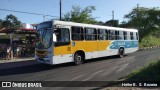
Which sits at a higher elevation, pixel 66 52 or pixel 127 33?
pixel 127 33

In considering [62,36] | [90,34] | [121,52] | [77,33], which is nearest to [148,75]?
[62,36]

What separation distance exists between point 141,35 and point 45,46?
111ft

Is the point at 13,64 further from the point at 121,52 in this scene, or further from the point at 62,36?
the point at 121,52

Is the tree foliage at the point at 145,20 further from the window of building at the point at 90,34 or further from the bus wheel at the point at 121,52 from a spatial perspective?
the window of building at the point at 90,34

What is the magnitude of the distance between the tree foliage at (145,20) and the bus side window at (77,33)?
31314 millimetres

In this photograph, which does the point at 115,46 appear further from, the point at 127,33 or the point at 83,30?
the point at 83,30

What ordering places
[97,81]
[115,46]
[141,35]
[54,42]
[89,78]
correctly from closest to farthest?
[97,81] < [89,78] < [54,42] < [115,46] < [141,35]

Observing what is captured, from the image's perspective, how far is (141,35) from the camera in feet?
150

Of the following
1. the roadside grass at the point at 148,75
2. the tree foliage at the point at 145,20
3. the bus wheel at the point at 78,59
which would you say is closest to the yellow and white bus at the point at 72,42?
the bus wheel at the point at 78,59

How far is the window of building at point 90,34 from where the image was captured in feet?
55.8

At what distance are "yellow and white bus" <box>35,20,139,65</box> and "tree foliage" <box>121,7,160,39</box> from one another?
27.4 m

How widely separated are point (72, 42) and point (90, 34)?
2.29 metres

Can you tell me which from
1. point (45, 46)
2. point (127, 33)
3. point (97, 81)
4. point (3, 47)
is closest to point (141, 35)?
point (127, 33)

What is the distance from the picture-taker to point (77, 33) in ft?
53.0
